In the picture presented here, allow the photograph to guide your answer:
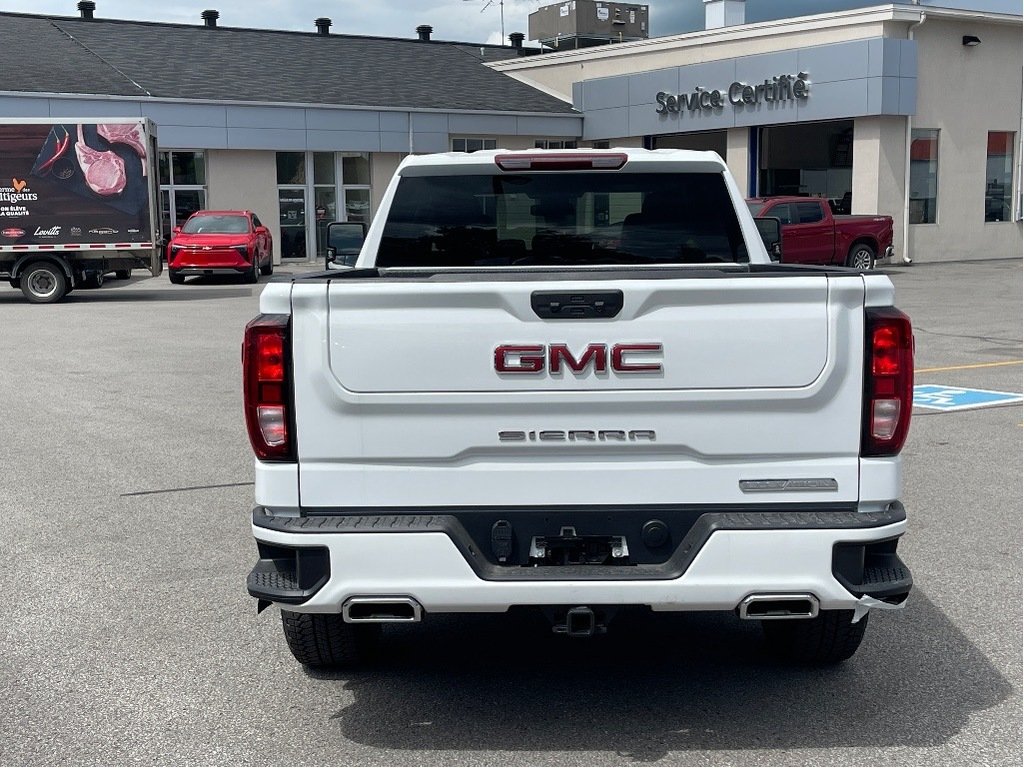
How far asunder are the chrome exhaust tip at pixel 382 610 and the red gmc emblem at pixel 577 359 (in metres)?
0.78

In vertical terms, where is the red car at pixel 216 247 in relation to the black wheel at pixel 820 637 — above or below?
above

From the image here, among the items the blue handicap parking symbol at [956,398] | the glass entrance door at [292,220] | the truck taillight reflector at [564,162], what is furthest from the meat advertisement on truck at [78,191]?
the truck taillight reflector at [564,162]

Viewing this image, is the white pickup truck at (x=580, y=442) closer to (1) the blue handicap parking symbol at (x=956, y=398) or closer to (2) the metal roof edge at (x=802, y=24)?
(1) the blue handicap parking symbol at (x=956, y=398)

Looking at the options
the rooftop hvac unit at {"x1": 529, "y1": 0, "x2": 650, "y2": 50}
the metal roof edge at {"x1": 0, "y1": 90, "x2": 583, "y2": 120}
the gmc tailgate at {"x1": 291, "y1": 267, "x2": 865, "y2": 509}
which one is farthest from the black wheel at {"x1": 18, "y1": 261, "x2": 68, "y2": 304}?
the rooftop hvac unit at {"x1": 529, "y1": 0, "x2": 650, "y2": 50}

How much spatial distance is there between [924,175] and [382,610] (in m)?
32.3

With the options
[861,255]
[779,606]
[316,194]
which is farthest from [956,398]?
[316,194]

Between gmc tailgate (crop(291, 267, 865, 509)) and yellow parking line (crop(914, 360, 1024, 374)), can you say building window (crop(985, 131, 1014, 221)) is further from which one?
gmc tailgate (crop(291, 267, 865, 509))

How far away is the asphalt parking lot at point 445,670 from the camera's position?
420 cm

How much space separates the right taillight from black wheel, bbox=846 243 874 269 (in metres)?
24.0

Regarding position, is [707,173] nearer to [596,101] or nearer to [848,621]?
[848,621]

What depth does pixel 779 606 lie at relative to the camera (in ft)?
13.3

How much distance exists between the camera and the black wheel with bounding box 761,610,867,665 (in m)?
4.73

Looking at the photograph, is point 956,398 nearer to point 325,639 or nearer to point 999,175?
point 325,639

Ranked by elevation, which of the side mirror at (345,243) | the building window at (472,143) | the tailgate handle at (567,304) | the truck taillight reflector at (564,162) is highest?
the building window at (472,143)
